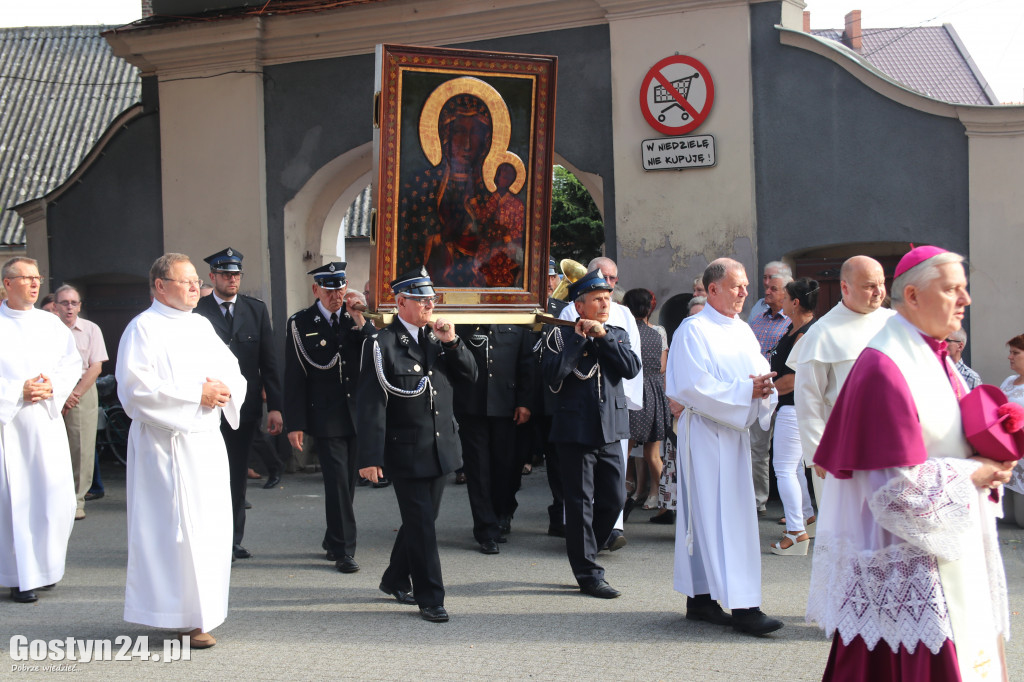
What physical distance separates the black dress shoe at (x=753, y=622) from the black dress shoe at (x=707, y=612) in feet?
0.32

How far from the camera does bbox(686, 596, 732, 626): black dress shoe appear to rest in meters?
5.71

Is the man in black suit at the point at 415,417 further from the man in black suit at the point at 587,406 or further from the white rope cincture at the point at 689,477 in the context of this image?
the white rope cincture at the point at 689,477

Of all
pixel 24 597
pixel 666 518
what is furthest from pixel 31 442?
pixel 666 518

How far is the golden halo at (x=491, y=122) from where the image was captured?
7.14 m

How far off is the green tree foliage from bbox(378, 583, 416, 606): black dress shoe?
56.6 ft

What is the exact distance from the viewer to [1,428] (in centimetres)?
672

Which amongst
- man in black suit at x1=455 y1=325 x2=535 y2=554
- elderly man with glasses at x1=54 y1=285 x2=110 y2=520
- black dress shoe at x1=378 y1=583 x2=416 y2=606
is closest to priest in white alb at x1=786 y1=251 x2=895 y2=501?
black dress shoe at x1=378 y1=583 x2=416 y2=606

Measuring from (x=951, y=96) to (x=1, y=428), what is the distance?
31997mm

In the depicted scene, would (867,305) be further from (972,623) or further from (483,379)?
(483,379)

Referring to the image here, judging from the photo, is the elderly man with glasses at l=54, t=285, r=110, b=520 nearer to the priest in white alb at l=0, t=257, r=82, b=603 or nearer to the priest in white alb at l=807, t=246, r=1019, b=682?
the priest in white alb at l=0, t=257, r=82, b=603

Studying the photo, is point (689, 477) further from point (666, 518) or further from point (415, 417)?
point (666, 518)

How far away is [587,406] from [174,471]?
2420 mm

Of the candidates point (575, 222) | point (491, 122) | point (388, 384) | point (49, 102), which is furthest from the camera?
point (49, 102)

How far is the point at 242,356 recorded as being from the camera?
309 inches
